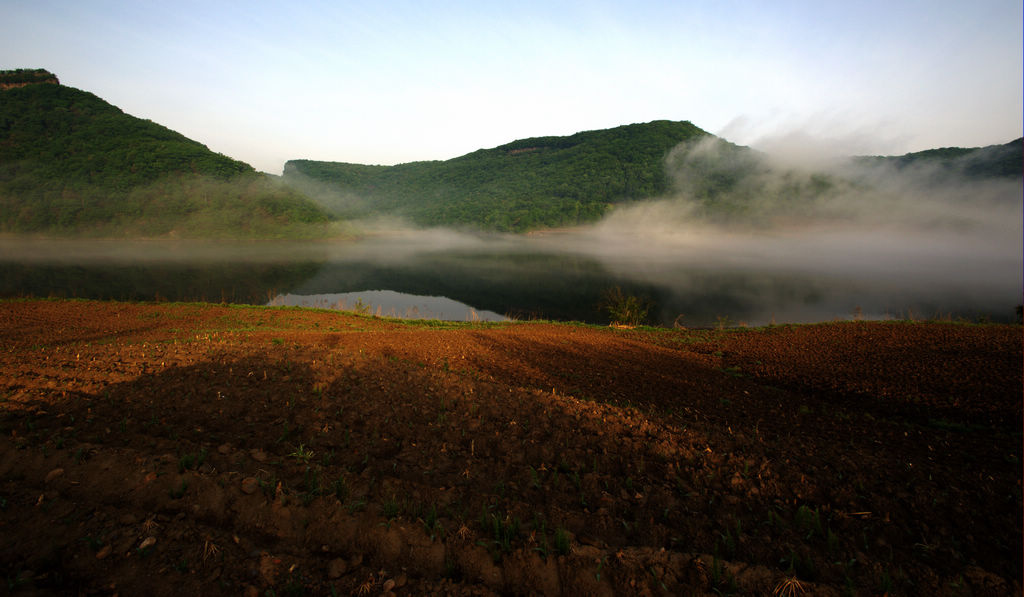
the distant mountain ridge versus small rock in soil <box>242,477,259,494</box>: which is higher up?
the distant mountain ridge

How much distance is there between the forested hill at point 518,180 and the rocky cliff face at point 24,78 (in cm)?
7081

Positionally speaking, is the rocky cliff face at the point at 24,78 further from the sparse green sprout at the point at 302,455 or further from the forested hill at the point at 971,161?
the forested hill at the point at 971,161

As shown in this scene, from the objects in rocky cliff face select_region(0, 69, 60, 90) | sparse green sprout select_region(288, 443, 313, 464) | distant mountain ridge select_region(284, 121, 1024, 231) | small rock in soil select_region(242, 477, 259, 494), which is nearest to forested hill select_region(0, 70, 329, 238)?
rocky cliff face select_region(0, 69, 60, 90)

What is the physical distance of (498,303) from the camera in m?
44.9

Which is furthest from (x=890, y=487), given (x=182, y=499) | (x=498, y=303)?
(x=498, y=303)

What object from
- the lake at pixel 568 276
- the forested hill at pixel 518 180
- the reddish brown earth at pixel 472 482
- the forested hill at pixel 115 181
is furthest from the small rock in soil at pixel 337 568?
the forested hill at pixel 518 180

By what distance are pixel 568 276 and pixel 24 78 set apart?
551ft

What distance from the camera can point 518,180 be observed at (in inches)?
5837

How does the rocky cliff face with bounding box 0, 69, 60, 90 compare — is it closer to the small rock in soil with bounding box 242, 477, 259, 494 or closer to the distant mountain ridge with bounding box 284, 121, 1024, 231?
the distant mountain ridge with bounding box 284, 121, 1024, 231

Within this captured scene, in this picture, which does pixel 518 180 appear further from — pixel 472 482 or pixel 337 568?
pixel 337 568

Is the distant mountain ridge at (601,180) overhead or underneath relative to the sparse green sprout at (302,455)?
overhead

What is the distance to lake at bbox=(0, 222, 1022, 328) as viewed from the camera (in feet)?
126

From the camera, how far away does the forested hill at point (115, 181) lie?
2854 inches

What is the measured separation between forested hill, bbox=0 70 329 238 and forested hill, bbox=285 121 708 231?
43.0m
